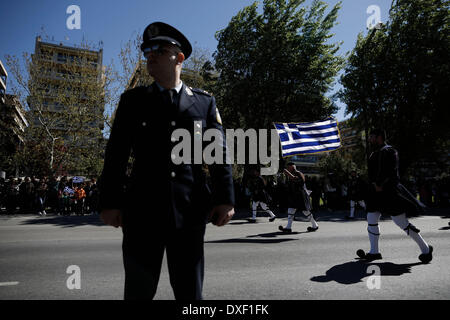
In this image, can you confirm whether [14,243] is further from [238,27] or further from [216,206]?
[238,27]

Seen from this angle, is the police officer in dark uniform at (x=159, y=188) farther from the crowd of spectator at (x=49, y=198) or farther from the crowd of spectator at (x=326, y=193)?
the crowd of spectator at (x=326, y=193)

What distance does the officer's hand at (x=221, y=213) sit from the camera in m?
1.86

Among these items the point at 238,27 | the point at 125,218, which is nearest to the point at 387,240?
the point at 125,218

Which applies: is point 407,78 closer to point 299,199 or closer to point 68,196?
point 299,199

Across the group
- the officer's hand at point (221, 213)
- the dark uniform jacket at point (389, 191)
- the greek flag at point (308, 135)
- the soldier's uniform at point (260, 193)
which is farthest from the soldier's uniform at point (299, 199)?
the officer's hand at point (221, 213)

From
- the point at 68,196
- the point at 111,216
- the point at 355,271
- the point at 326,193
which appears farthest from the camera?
the point at 326,193

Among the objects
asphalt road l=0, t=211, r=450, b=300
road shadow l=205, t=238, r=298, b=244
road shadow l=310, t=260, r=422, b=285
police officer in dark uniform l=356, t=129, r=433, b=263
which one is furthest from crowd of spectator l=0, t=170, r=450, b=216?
road shadow l=310, t=260, r=422, b=285

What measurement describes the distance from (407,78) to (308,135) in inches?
673

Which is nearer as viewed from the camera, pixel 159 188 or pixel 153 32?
pixel 159 188

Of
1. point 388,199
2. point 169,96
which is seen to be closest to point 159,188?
point 169,96

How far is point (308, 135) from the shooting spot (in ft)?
32.4

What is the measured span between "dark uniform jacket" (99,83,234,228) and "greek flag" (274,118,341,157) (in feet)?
26.2

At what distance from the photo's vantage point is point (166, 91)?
6.23 ft

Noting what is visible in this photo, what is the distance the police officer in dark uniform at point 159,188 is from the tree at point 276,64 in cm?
1840
